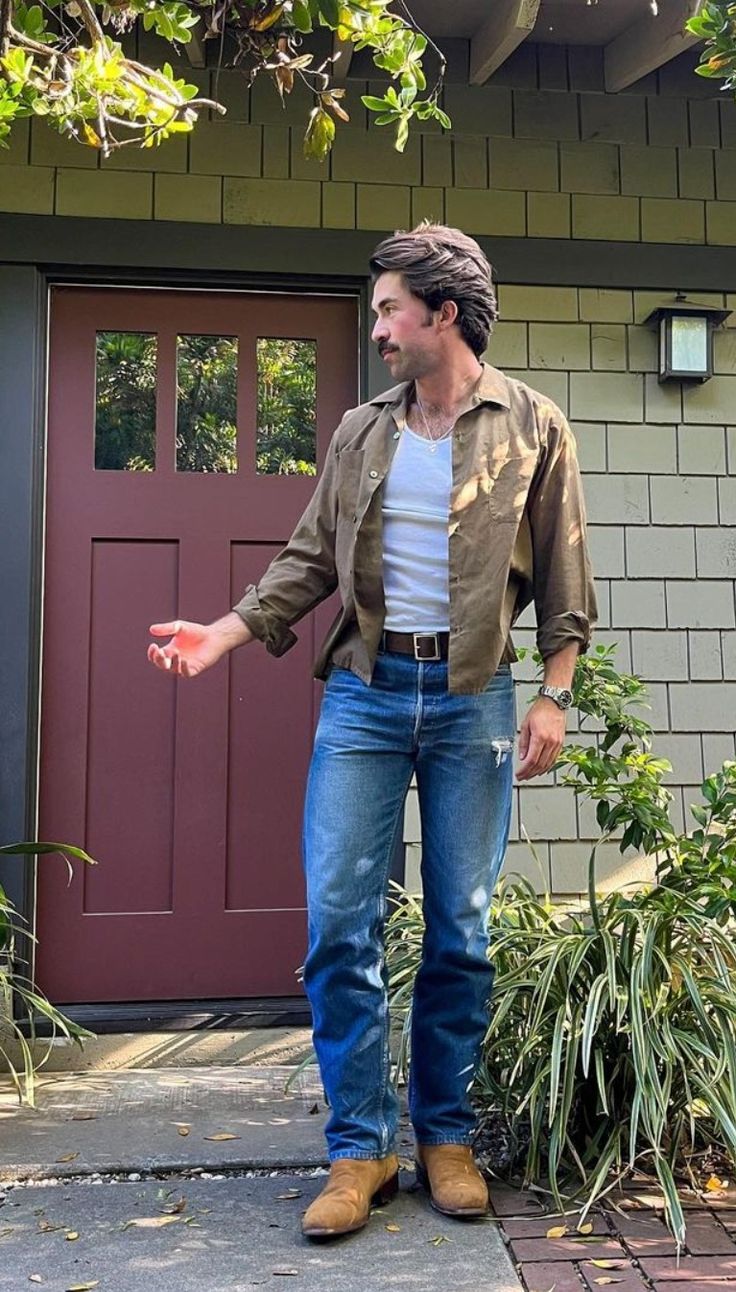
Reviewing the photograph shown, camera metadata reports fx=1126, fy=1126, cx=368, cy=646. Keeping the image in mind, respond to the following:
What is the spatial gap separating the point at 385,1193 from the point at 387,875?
0.63 m

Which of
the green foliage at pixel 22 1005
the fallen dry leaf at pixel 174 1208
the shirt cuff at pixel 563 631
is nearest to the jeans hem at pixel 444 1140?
the fallen dry leaf at pixel 174 1208

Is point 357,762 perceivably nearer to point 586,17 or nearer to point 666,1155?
point 666,1155

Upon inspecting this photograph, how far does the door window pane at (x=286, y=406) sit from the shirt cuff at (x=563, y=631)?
1.56 m

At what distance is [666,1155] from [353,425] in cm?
168

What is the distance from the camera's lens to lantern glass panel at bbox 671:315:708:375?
359cm

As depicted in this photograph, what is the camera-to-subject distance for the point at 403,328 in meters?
2.23

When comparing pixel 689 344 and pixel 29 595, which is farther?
pixel 689 344

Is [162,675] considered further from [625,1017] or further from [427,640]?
[625,1017]

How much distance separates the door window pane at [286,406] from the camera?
3635mm

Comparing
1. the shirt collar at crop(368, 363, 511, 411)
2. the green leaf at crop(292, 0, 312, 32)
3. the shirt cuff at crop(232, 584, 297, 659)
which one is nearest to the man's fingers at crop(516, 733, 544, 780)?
the shirt cuff at crop(232, 584, 297, 659)

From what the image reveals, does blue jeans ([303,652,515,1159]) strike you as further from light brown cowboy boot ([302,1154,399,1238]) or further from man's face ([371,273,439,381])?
man's face ([371,273,439,381])

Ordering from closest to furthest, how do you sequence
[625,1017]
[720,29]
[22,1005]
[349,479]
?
[720,29]
[349,479]
[625,1017]
[22,1005]

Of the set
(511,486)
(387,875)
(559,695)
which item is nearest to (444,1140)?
(387,875)

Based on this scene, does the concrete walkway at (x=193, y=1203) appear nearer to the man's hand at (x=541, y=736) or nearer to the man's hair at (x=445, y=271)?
the man's hand at (x=541, y=736)
